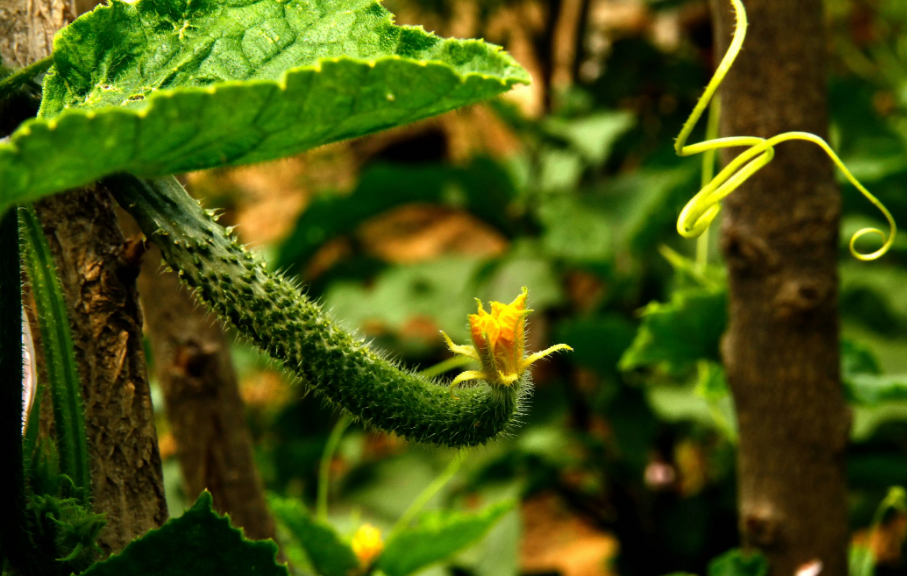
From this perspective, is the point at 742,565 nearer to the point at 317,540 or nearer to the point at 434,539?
the point at 434,539

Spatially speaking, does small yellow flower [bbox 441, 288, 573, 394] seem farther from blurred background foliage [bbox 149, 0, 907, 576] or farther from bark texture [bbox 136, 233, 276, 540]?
blurred background foliage [bbox 149, 0, 907, 576]

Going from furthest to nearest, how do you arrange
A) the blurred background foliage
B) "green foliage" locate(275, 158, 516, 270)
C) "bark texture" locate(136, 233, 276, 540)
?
1. "green foliage" locate(275, 158, 516, 270)
2. the blurred background foliage
3. "bark texture" locate(136, 233, 276, 540)

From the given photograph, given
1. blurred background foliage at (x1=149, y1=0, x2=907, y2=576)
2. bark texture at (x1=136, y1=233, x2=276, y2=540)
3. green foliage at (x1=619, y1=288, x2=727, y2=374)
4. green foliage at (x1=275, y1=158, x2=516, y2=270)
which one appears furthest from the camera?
green foliage at (x1=275, y1=158, x2=516, y2=270)

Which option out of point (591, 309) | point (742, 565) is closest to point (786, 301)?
point (742, 565)

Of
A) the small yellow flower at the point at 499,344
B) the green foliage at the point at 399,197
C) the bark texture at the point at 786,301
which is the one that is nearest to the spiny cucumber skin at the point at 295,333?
the small yellow flower at the point at 499,344

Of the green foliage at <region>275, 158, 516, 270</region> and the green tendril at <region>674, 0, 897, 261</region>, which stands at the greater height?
the green tendril at <region>674, 0, 897, 261</region>

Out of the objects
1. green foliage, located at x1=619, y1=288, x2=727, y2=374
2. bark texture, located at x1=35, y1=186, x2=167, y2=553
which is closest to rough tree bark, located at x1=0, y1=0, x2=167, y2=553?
bark texture, located at x1=35, y1=186, x2=167, y2=553

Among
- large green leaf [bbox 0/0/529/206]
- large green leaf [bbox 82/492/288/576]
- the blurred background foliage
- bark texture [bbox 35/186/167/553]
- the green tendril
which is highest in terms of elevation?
large green leaf [bbox 0/0/529/206]

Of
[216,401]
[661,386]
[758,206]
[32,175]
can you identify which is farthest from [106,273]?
[661,386]

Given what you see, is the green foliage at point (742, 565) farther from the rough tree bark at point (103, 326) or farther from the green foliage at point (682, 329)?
the rough tree bark at point (103, 326)
